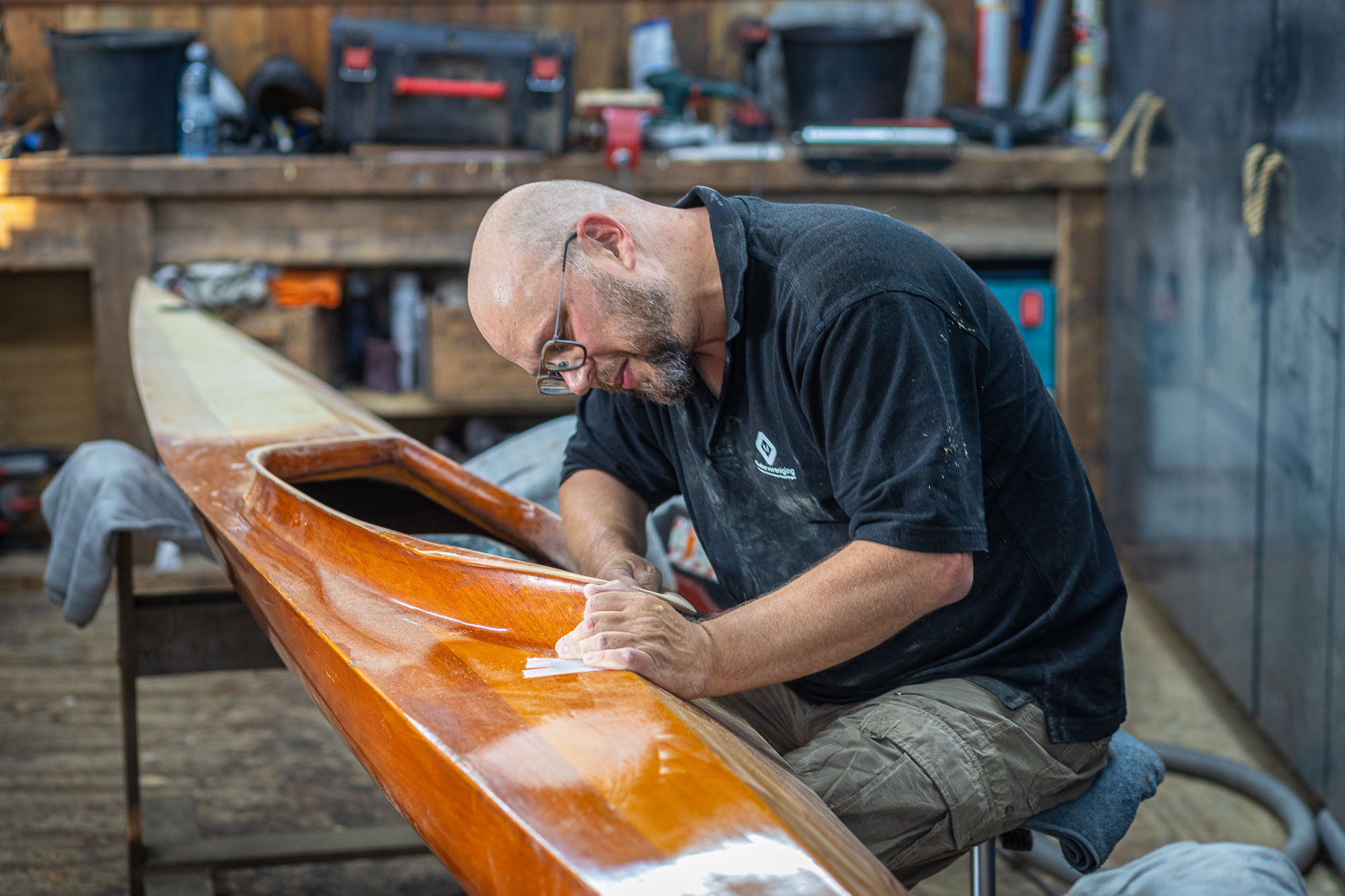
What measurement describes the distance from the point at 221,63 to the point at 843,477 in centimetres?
350

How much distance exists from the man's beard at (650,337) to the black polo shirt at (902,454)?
2.5 inches

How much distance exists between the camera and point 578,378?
5.29 ft

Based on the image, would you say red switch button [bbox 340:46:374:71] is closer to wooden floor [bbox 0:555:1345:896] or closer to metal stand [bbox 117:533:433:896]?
wooden floor [bbox 0:555:1345:896]

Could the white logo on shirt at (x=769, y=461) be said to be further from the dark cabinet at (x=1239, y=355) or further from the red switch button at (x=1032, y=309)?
the red switch button at (x=1032, y=309)

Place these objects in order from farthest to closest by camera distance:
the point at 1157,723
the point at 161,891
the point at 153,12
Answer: the point at 153,12
the point at 1157,723
the point at 161,891

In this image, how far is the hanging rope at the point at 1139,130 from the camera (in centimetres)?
340

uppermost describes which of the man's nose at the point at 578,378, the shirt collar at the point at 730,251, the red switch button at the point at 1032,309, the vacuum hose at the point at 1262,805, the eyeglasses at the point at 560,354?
the shirt collar at the point at 730,251

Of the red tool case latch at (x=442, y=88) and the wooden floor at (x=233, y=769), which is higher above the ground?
the red tool case latch at (x=442, y=88)

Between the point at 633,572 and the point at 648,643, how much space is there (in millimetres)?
382

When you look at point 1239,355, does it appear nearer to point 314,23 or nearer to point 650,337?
point 650,337

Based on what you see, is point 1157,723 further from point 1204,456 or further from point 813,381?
point 813,381

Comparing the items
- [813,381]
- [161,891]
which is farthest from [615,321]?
[161,891]

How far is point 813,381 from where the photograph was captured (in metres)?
1.50

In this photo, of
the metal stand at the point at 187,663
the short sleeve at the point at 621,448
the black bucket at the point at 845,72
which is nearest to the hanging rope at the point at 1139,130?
the black bucket at the point at 845,72
